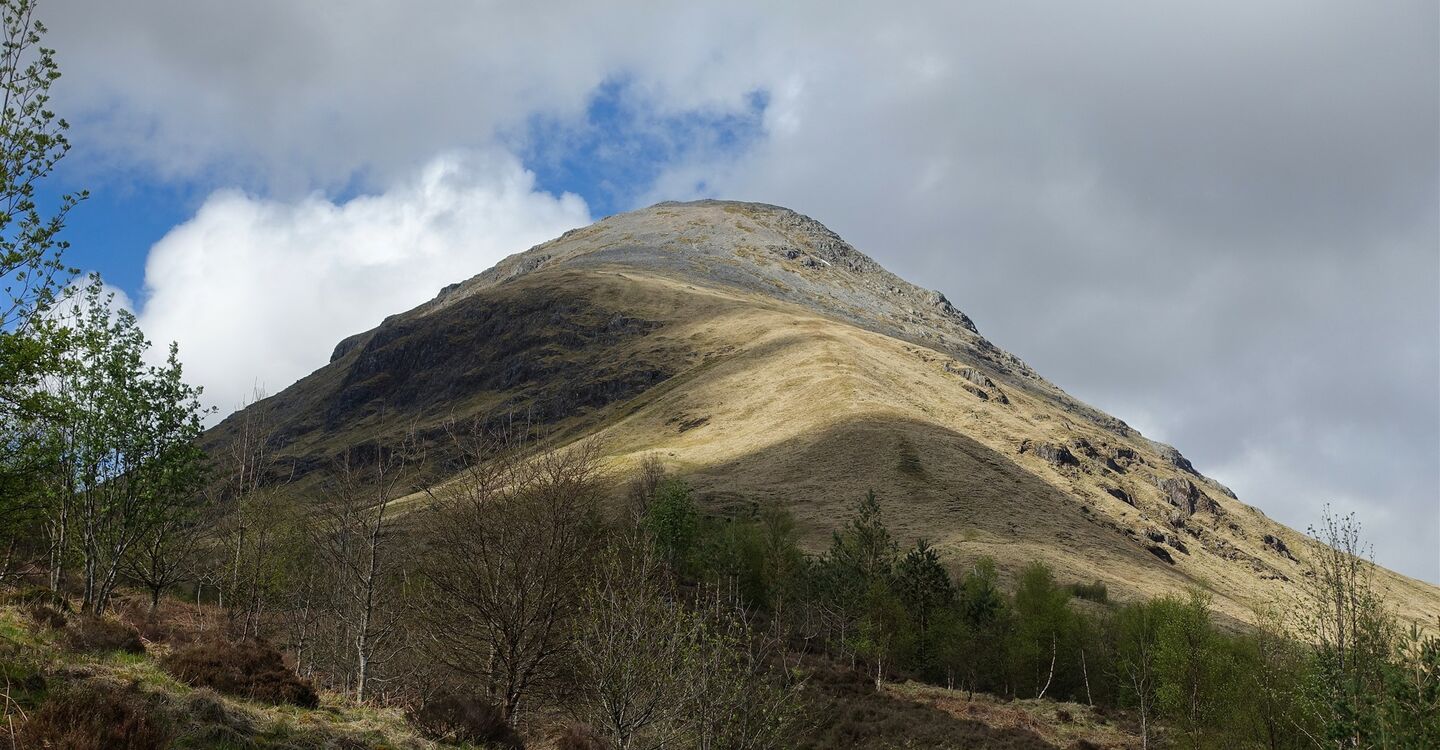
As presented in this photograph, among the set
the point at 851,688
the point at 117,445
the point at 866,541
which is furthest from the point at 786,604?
the point at 117,445

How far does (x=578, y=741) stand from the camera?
23.1m

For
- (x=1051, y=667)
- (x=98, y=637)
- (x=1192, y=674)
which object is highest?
(x=98, y=637)

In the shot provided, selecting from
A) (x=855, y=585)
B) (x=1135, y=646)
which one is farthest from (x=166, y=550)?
(x=1135, y=646)

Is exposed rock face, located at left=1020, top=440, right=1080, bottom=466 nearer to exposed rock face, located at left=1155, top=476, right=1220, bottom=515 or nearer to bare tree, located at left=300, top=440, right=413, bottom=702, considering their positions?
exposed rock face, located at left=1155, top=476, right=1220, bottom=515

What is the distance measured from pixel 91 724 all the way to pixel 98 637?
35.4 ft

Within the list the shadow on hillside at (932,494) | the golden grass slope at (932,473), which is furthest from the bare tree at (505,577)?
the shadow on hillside at (932,494)

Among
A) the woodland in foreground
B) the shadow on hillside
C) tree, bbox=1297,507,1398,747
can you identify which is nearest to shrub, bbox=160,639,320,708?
the woodland in foreground

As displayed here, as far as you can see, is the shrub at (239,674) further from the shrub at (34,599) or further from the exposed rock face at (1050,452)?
the exposed rock face at (1050,452)

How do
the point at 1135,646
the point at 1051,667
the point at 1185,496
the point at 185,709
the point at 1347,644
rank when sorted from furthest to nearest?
the point at 1185,496
the point at 1051,667
the point at 1135,646
the point at 1347,644
the point at 185,709

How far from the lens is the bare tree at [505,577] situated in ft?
82.7

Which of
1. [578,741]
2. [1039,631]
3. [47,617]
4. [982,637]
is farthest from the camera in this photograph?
[1039,631]

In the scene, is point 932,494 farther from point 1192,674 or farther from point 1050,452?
point 1192,674

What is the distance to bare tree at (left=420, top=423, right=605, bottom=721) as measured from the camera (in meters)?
25.2

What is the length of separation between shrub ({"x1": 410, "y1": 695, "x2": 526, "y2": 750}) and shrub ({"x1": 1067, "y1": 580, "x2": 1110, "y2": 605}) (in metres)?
83.7
